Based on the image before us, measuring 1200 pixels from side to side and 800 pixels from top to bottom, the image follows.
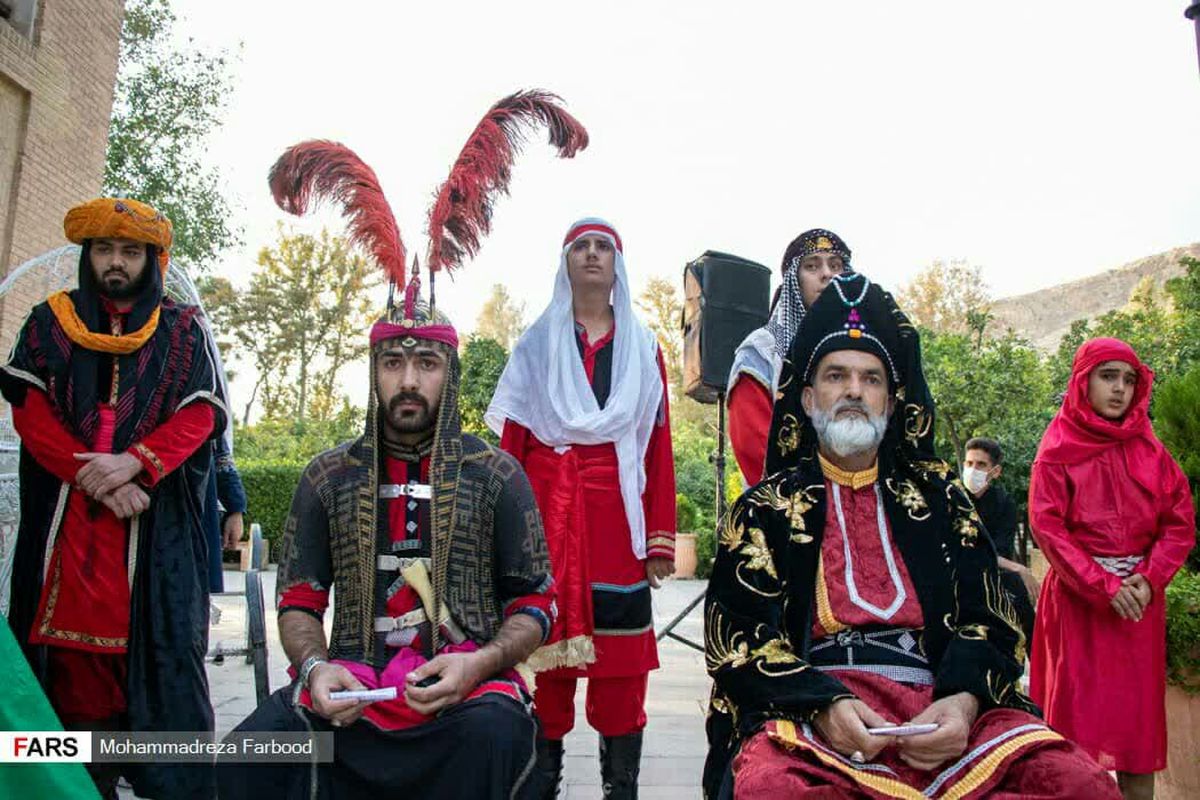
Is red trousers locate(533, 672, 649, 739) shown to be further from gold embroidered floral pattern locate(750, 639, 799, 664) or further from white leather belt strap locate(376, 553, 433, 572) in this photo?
gold embroidered floral pattern locate(750, 639, 799, 664)

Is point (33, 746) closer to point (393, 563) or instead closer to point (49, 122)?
point (393, 563)

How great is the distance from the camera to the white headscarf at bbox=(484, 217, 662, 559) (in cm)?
349

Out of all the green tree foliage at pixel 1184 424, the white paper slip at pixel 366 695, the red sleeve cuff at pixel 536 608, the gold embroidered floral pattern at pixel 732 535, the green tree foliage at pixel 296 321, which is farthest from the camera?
the green tree foliage at pixel 296 321

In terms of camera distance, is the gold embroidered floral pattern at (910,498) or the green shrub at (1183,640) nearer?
the gold embroidered floral pattern at (910,498)

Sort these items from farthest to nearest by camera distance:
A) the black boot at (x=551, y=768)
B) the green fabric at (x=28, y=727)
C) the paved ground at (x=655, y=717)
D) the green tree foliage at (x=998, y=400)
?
the green tree foliage at (x=998, y=400), the paved ground at (x=655, y=717), the black boot at (x=551, y=768), the green fabric at (x=28, y=727)

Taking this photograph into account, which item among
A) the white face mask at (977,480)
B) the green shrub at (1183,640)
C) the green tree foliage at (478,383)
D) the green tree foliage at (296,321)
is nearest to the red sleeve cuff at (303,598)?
the green shrub at (1183,640)

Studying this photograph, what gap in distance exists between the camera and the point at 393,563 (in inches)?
103

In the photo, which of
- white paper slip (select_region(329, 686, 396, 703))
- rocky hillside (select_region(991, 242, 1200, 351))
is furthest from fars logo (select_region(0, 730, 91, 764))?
rocky hillside (select_region(991, 242, 1200, 351))

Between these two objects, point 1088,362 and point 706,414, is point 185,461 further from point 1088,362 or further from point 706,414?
point 706,414

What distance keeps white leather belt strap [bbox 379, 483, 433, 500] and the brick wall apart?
290 inches

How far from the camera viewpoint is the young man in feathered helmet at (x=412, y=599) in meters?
2.29

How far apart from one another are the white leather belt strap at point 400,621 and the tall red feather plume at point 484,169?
1.19 m

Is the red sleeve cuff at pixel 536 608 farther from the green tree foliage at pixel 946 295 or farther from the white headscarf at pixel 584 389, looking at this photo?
the green tree foliage at pixel 946 295

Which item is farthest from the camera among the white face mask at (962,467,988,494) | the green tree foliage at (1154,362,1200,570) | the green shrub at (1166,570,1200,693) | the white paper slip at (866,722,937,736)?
the white face mask at (962,467,988,494)
